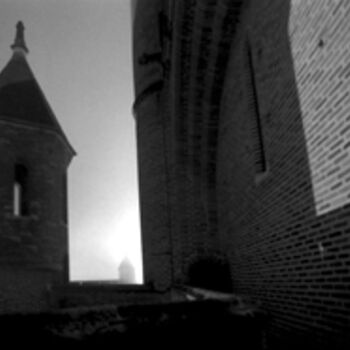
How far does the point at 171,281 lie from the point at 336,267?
19.5 ft

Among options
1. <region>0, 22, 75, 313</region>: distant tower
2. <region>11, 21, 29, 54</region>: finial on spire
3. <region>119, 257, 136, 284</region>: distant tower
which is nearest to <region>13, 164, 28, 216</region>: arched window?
<region>0, 22, 75, 313</region>: distant tower

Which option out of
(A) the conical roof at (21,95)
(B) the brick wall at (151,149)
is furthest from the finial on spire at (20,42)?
(B) the brick wall at (151,149)

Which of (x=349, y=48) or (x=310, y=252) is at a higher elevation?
(x=349, y=48)

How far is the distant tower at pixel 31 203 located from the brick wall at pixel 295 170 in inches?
289

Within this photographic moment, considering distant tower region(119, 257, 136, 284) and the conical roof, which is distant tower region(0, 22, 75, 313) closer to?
the conical roof

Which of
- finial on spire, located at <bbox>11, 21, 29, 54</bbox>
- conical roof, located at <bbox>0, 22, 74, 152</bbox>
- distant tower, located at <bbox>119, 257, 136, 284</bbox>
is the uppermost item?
finial on spire, located at <bbox>11, 21, 29, 54</bbox>

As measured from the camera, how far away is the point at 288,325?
435cm

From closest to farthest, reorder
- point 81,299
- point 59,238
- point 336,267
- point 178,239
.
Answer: point 336,267, point 178,239, point 81,299, point 59,238

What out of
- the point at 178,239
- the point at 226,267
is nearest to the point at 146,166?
the point at 178,239

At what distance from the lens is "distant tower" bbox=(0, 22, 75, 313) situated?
35.4 ft

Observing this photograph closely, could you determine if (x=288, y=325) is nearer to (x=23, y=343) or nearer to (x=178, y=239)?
(x=23, y=343)

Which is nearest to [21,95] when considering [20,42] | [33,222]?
[20,42]

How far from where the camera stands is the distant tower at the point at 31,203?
10797 mm

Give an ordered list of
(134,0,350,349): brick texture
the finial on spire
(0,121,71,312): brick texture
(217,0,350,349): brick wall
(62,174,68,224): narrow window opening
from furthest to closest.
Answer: the finial on spire
(62,174,68,224): narrow window opening
(0,121,71,312): brick texture
(134,0,350,349): brick texture
(217,0,350,349): brick wall
